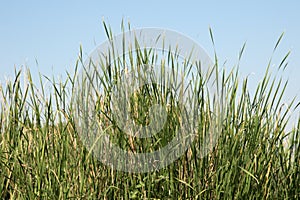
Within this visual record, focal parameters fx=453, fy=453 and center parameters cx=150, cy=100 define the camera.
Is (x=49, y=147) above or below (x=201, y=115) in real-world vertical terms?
below

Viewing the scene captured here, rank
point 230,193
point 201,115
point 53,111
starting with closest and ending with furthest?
point 230,193
point 201,115
point 53,111

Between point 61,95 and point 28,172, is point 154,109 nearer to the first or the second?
point 61,95

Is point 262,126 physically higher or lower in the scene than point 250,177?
higher

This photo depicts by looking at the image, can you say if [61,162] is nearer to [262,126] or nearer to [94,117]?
[94,117]

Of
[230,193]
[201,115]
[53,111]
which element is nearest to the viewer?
[230,193]

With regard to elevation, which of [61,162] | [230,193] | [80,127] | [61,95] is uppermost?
[61,95]

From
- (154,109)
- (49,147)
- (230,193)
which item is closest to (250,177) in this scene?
(230,193)

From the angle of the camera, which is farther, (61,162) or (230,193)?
(61,162)

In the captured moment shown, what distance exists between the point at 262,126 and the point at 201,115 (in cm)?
39

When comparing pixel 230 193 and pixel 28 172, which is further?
pixel 28 172

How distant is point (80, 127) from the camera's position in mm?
2535

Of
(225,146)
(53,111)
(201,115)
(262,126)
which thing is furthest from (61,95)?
(262,126)

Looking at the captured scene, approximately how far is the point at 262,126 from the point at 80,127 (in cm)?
103

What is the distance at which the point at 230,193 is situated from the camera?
2270 millimetres
